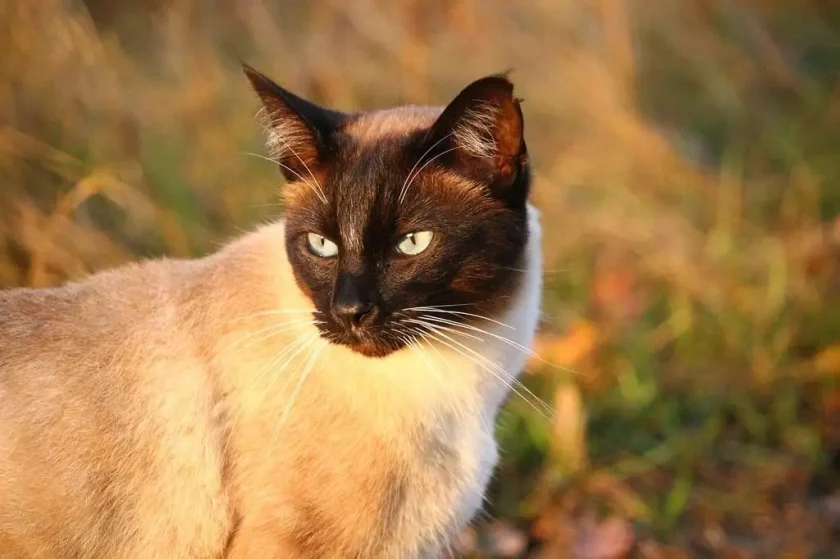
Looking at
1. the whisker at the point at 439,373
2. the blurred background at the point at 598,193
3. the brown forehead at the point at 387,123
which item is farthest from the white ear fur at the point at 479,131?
the blurred background at the point at 598,193

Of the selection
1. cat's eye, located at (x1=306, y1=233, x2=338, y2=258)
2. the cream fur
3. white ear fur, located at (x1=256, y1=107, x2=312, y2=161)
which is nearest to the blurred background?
white ear fur, located at (x1=256, y1=107, x2=312, y2=161)

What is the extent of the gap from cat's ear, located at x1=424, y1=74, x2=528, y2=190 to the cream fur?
0.23m

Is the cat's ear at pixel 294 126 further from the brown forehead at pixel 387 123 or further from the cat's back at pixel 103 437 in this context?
the cat's back at pixel 103 437

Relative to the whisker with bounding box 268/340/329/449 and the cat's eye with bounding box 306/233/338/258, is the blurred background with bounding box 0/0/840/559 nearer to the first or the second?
the cat's eye with bounding box 306/233/338/258

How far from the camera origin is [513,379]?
185cm

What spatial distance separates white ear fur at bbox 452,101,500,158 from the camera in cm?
154

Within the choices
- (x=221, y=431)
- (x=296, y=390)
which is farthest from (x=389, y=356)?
(x=221, y=431)

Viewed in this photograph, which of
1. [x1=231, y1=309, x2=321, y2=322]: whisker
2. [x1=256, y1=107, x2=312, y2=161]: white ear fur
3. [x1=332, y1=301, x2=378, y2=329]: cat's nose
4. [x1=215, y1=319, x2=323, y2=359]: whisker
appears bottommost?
[x1=215, y1=319, x2=323, y2=359]: whisker

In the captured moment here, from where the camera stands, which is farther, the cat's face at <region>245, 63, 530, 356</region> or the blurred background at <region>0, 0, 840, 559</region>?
the blurred background at <region>0, 0, 840, 559</region>

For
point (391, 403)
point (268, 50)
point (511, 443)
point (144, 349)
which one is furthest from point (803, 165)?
point (144, 349)

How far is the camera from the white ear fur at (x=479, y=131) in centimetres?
154

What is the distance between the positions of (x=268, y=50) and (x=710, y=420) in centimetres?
242

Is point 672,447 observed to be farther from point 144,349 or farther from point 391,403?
point 144,349

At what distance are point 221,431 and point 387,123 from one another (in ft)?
2.35
